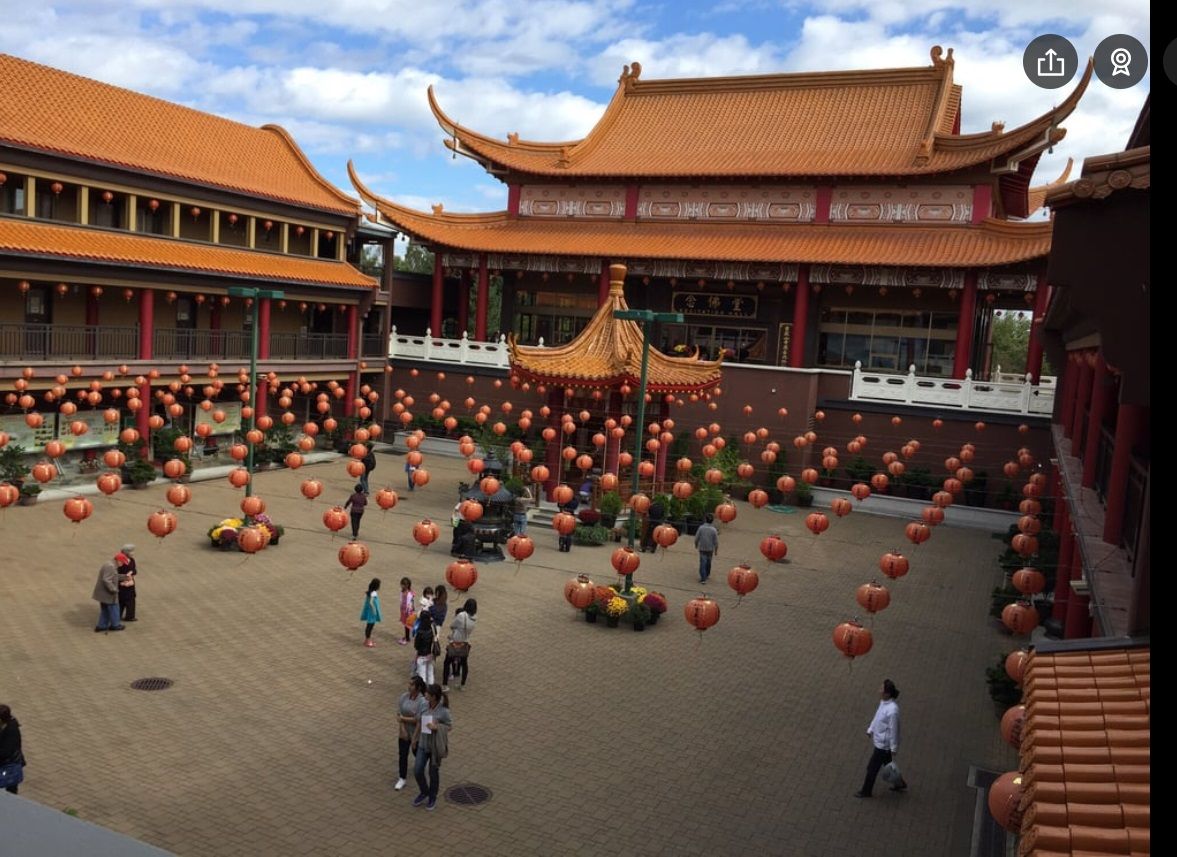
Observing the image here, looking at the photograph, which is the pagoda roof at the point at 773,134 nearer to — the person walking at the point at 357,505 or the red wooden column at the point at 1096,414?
the red wooden column at the point at 1096,414

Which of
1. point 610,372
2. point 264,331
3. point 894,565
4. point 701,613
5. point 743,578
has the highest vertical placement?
point 264,331

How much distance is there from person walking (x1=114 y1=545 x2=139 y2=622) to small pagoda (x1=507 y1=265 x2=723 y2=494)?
11.4m

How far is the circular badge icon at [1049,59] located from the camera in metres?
4.86

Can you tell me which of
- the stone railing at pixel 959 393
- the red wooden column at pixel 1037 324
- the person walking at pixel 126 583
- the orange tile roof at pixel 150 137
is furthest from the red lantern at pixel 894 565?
the orange tile roof at pixel 150 137

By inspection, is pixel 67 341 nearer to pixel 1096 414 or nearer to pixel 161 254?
pixel 161 254

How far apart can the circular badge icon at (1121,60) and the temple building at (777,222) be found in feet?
80.4

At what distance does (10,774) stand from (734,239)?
27.8m

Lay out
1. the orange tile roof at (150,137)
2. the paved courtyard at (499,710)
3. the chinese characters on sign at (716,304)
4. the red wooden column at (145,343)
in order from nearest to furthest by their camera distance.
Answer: the paved courtyard at (499,710) < the orange tile roof at (150,137) < the red wooden column at (145,343) < the chinese characters on sign at (716,304)

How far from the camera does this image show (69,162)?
79.9 ft

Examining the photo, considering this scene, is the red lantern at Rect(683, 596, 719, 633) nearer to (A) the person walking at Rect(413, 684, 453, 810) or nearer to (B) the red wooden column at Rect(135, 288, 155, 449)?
(A) the person walking at Rect(413, 684, 453, 810)

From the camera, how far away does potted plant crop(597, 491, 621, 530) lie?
22.3 metres

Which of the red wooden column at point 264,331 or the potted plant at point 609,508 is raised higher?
the red wooden column at point 264,331

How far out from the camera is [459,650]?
41.9 feet

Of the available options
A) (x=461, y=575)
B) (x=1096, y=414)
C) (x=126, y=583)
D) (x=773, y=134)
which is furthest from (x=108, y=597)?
(x=773, y=134)
